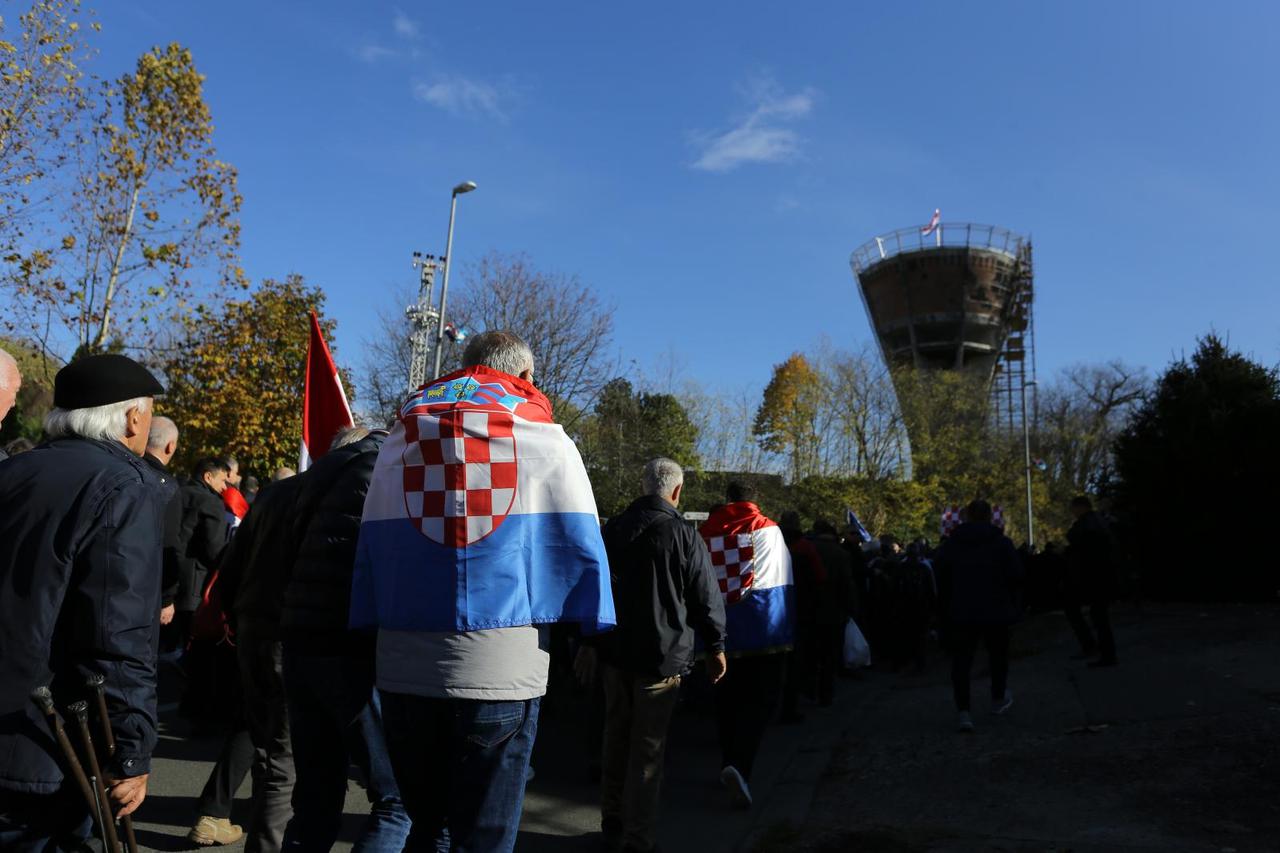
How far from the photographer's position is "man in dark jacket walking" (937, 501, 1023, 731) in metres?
8.24

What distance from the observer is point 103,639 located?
7.72 feet

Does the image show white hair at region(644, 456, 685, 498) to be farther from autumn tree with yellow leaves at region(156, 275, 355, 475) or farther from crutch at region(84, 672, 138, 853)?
autumn tree with yellow leaves at region(156, 275, 355, 475)

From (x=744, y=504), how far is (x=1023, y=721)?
3.26 metres

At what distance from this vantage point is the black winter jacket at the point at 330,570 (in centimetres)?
331

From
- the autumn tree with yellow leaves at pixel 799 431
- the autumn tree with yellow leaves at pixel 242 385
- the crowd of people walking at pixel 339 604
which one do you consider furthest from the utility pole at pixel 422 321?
the crowd of people walking at pixel 339 604

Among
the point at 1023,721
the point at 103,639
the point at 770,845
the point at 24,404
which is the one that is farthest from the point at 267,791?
the point at 24,404

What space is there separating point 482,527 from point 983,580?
668cm

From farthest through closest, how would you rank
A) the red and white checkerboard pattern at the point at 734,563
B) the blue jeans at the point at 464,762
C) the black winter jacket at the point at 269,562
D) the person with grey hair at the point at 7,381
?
the red and white checkerboard pattern at the point at 734,563 < the black winter jacket at the point at 269,562 < the person with grey hair at the point at 7,381 < the blue jeans at the point at 464,762

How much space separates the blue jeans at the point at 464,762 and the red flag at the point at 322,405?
4.32 metres

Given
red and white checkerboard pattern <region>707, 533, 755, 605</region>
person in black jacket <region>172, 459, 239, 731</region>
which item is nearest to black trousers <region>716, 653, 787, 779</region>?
red and white checkerboard pattern <region>707, 533, 755, 605</region>

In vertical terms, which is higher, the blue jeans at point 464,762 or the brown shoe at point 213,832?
the blue jeans at point 464,762

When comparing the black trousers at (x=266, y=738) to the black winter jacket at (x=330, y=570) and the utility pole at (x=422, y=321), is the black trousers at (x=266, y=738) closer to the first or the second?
the black winter jacket at (x=330, y=570)

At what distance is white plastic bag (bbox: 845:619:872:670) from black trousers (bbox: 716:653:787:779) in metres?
5.40

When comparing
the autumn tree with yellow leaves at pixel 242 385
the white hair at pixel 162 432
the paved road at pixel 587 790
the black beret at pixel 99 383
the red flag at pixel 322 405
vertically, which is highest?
the autumn tree with yellow leaves at pixel 242 385
